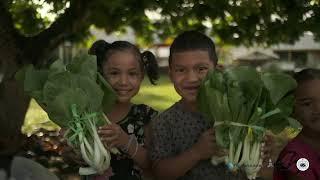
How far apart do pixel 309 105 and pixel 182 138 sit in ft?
1.89

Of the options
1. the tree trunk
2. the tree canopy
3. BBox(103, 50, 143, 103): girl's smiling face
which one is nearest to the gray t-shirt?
BBox(103, 50, 143, 103): girl's smiling face

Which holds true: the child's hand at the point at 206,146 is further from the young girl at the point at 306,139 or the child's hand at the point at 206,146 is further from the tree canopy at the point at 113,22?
the tree canopy at the point at 113,22

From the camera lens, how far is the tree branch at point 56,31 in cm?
536

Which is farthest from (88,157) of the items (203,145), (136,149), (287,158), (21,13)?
(21,13)

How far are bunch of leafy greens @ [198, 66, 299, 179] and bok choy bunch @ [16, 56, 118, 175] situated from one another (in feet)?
1.46

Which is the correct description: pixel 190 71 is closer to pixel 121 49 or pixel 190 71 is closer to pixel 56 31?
pixel 121 49

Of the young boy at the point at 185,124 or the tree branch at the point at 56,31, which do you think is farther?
the tree branch at the point at 56,31

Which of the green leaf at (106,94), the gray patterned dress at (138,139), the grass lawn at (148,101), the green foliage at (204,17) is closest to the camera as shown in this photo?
the green leaf at (106,94)

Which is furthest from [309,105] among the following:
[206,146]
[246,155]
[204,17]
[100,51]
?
[204,17]

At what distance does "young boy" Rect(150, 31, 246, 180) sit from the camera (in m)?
2.14

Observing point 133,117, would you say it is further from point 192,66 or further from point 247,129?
point 247,129

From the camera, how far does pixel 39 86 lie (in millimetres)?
2076

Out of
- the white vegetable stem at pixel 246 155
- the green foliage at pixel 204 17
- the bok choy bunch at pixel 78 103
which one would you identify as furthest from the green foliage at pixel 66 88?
the green foliage at pixel 204 17

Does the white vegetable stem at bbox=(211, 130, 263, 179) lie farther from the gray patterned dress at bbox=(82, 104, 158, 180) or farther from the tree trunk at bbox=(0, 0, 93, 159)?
→ the tree trunk at bbox=(0, 0, 93, 159)
